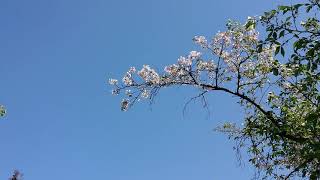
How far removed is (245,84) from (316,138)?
378 cm

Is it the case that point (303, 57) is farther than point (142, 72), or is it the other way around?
point (142, 72)

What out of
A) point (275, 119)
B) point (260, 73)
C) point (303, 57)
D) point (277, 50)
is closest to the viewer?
point (277, 50)

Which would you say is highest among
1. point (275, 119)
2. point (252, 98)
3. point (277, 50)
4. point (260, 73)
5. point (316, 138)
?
point (260, 73)

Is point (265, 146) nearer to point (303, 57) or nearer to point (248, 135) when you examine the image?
point (248, 135)

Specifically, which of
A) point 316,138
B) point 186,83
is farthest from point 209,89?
point 316,138

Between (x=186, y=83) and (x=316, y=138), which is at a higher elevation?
(x=186, y=83)

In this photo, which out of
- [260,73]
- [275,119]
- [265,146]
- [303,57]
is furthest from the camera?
[260,73]

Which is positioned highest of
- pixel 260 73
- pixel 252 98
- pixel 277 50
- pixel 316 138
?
pixel 260 73

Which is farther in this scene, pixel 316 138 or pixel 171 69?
pixel 171 69

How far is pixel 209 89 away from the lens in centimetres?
1535

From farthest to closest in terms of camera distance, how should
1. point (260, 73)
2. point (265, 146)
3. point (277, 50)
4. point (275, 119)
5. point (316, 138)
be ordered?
point (260, 73)
point (265, 146)
point (275, 119)
point (316, 138)
point (277, 50)

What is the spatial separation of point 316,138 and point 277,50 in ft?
16.1

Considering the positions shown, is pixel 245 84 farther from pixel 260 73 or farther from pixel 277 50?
pixel 277 50

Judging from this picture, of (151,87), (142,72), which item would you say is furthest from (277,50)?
(142,72)
